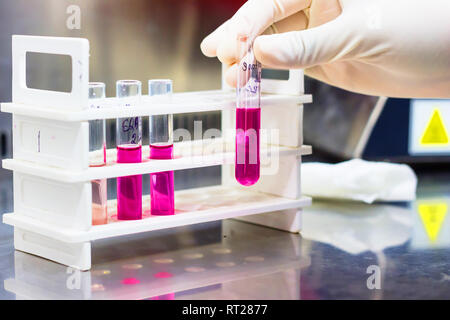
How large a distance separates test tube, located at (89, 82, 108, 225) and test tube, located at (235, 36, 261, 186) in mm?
299

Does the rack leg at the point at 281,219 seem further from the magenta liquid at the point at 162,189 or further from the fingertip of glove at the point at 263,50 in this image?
the fingertip of glove at the point at 263,50

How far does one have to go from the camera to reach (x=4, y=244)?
186cm

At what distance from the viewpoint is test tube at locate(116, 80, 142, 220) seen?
1.73m

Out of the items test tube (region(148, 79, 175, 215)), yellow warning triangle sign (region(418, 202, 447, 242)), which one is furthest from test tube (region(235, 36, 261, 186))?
yellow warning triangle sign (region(418, 202, 447, 242))

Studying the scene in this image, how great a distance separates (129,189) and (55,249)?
21 centimetres

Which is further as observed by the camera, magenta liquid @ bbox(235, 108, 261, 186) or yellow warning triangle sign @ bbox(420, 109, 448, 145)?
yellow warning triangle sign @ bbox(420, 109, 448, 145)

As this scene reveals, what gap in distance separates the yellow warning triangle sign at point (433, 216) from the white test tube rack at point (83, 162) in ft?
1.09

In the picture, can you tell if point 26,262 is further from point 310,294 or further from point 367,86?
point 367,86

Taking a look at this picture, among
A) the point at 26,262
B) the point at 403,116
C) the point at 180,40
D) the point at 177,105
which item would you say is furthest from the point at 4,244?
the point at 403,116

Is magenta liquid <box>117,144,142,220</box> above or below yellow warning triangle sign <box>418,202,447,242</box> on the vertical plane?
above

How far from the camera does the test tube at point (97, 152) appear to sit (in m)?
1.71

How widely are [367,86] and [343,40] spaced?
→ 0.23 m

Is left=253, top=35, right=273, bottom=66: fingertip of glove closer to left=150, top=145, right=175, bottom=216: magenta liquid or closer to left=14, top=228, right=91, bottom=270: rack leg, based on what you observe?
left=150, top=145, right=175, bottom=216: magenta liquid

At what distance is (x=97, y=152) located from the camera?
A: 1.72 metres
